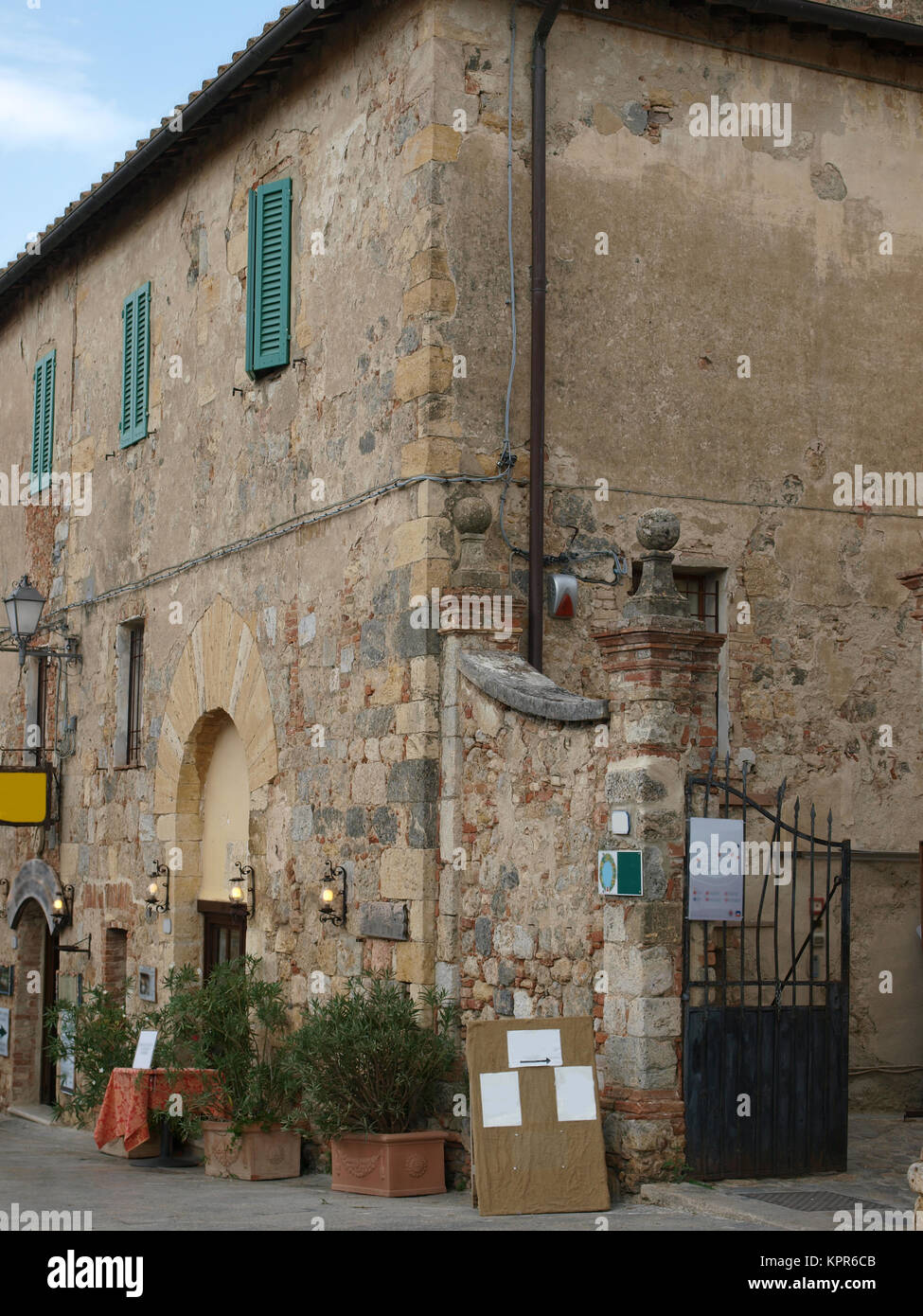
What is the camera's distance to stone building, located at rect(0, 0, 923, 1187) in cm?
884

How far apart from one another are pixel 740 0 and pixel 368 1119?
7050mm

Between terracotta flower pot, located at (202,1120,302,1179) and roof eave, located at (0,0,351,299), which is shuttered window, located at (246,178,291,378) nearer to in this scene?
roof eave, located at (0,0,351,299)

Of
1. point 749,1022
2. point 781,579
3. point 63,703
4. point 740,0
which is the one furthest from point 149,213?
point 749,1022

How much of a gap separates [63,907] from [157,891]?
8.14 feet

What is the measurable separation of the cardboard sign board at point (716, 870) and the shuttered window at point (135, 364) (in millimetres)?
7403

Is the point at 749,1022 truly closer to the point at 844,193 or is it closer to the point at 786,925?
the point at 786,925

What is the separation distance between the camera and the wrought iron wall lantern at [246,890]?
11.7 metres

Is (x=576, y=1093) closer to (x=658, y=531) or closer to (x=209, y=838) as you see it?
(x=658, y=531)

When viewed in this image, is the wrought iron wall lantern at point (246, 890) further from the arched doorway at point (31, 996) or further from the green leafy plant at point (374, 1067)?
the arched doorway at point (31, 996)

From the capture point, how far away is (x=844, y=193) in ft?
36.7

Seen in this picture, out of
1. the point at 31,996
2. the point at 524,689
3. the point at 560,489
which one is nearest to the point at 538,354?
the point at 560,489

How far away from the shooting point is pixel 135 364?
Answer: 14289 mm

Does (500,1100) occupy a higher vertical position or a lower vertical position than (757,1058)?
lower

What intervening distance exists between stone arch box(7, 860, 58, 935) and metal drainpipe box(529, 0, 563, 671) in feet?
24.9
